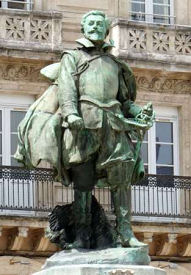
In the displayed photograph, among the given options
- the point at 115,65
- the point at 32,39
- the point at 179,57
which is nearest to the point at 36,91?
the point at 32,39

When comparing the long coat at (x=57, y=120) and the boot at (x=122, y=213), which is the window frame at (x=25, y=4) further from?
the boot at (x=122, y=213)

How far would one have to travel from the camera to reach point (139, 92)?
2989cm

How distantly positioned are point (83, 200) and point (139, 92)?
1885cm

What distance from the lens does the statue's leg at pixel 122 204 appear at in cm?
1098

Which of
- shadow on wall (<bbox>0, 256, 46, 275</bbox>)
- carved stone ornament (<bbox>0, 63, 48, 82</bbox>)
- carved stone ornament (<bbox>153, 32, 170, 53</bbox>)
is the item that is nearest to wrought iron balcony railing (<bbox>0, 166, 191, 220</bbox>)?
shadow on wall (<bbox>0, 256, 46, 275</bbox>)

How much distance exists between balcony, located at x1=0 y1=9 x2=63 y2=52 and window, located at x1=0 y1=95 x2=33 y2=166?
1.03 meters

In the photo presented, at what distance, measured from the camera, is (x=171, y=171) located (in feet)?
97.7

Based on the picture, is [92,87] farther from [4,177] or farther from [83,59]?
[4,177]

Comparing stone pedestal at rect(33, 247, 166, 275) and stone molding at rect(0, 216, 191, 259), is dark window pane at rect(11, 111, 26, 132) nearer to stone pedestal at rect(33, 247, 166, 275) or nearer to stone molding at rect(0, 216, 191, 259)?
stone molding at rect(0, 216, 191, 259)

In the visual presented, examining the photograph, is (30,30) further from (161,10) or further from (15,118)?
(161,10)

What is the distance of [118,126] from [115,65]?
51 cm


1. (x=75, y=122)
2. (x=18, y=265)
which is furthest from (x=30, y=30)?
(x=75, y=122)

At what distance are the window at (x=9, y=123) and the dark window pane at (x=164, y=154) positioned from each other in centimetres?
269

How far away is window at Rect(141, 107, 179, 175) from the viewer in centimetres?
2945
